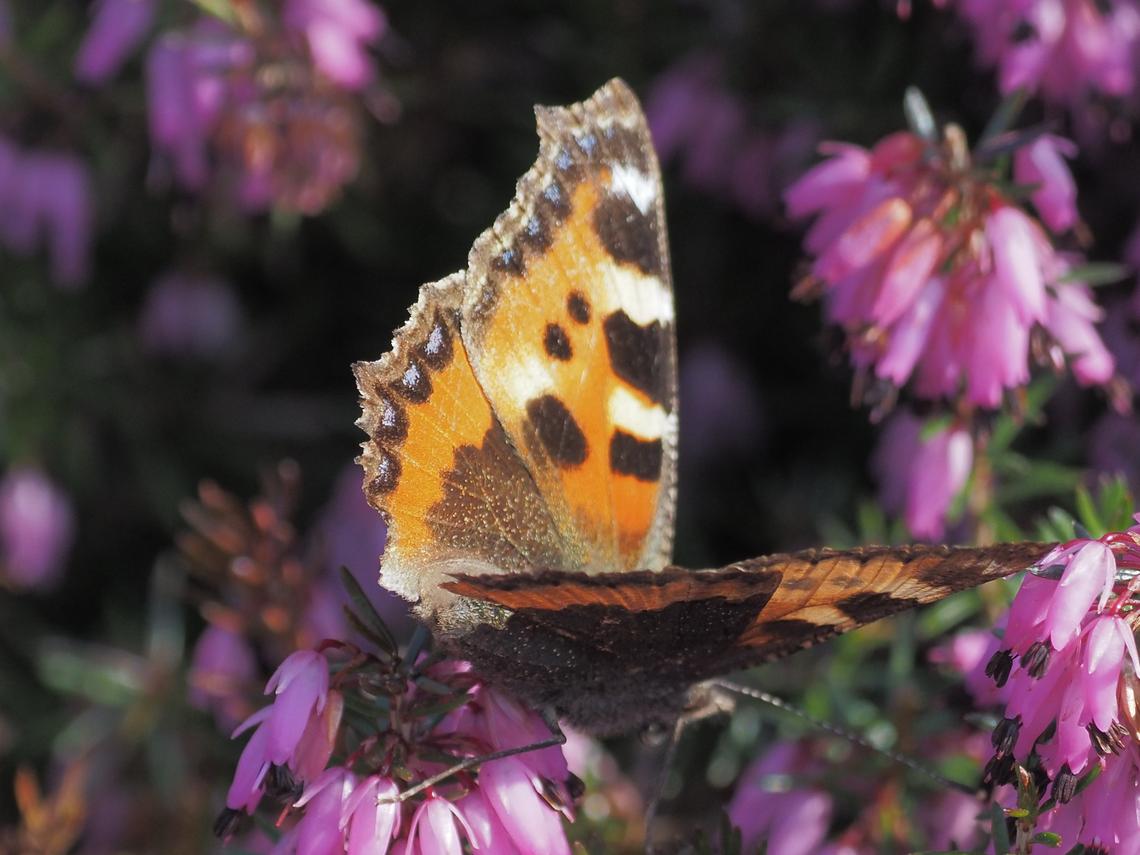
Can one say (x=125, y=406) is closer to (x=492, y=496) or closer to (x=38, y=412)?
(x=38, y=412)

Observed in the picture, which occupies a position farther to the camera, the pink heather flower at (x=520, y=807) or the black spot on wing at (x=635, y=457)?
the black spot on wing at (x=635, y=457)

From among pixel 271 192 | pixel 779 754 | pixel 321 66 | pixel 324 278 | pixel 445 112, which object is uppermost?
pixel 321 66

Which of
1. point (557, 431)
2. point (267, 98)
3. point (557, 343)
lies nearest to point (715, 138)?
point (267, 98)

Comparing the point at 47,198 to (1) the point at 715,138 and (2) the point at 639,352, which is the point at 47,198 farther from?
(2) the point at 639,352

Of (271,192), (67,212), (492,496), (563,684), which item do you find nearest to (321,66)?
(271,192)

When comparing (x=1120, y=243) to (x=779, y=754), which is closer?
(x=779, y=754)

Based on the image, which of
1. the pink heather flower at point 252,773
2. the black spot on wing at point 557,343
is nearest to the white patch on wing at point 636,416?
the black spot on wing at point 557,343

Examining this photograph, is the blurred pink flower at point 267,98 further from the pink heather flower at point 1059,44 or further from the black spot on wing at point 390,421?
the pink heather flower at point 1059,44
